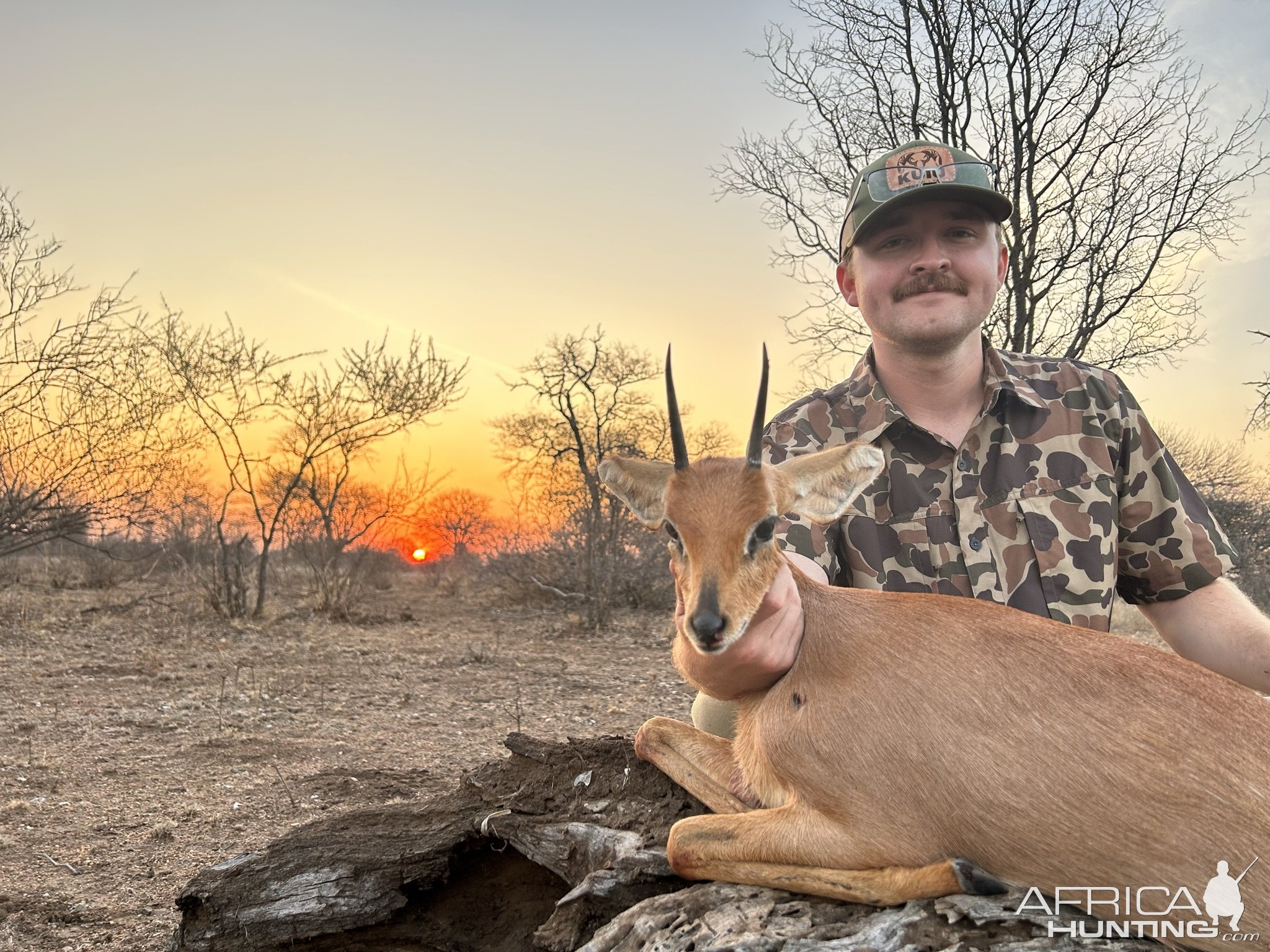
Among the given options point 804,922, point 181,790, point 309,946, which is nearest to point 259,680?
point 181,790

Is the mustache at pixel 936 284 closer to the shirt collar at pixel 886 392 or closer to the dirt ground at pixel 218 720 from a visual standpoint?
the shirt collar at pixel 886 392

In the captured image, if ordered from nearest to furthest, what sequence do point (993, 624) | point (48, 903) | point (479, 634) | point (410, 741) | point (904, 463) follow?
point (993, 624)
point (904, 463)
point (48, 903)
point (410, 741)
point (479, 634)

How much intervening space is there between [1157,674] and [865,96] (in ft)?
55.6

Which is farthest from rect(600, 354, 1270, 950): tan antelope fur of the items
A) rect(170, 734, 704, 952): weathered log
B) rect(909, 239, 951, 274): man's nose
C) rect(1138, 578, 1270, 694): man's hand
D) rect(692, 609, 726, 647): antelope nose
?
rect(909, 239, 951, 274): man's nose

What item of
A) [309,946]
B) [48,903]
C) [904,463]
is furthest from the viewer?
[48,903]

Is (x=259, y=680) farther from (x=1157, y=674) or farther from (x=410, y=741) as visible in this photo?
(x=1157, y=674)

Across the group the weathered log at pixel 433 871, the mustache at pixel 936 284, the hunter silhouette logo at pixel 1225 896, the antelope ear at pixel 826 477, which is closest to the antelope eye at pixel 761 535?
the antelope ear at pixel 826 477

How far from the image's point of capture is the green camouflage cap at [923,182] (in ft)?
15.1

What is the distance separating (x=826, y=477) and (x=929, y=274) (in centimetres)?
154

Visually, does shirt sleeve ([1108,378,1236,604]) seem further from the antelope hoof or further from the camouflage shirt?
the antelope hoof

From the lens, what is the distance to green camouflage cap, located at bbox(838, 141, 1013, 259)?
181 inches

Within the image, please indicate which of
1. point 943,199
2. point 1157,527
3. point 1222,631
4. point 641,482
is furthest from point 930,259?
point 1222,631

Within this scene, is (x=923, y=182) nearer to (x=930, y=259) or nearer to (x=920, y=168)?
(x=920, y=168)

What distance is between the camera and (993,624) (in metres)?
3.21
